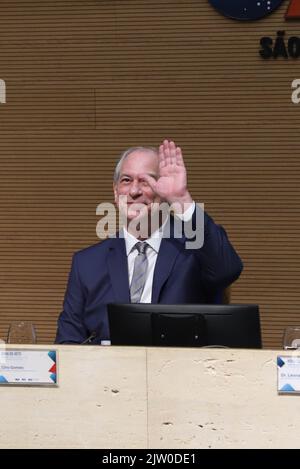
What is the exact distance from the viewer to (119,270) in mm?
3699

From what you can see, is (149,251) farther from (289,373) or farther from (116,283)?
(289,373)

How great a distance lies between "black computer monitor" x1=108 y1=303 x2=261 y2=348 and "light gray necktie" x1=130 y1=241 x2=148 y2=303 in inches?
31.3

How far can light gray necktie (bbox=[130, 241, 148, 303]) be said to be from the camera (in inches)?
144

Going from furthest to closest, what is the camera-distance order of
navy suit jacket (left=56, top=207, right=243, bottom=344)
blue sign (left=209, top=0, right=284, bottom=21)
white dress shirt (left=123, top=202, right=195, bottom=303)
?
blue sign (left=209, top=0, right=284, bottom=21) < white dress shirt (left=123, top=202, right=195, bottom=303) < navy suit jacket (left=56, top=207, right=243, bottom=344)

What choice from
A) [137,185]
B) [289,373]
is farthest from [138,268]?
[289,373]

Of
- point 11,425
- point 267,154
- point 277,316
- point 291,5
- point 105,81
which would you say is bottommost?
point 277,316

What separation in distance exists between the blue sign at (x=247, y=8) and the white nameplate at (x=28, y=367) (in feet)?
12.5

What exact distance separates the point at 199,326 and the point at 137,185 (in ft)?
3.42

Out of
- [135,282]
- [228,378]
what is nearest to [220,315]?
[228,378]

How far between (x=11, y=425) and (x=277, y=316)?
362 centimetres

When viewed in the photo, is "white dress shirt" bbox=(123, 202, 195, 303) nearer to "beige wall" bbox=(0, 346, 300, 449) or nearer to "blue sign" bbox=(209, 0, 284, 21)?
"beige wall" bbox=(0, 346, 300, 449)

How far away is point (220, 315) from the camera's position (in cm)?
281

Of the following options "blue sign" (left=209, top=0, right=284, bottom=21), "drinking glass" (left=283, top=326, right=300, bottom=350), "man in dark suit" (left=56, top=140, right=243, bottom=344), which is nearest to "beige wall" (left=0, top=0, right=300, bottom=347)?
"blue sign" (left=209, top=0, right=284, bottom=21)

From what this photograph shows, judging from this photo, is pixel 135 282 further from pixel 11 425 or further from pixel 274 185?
pixel 274 185
